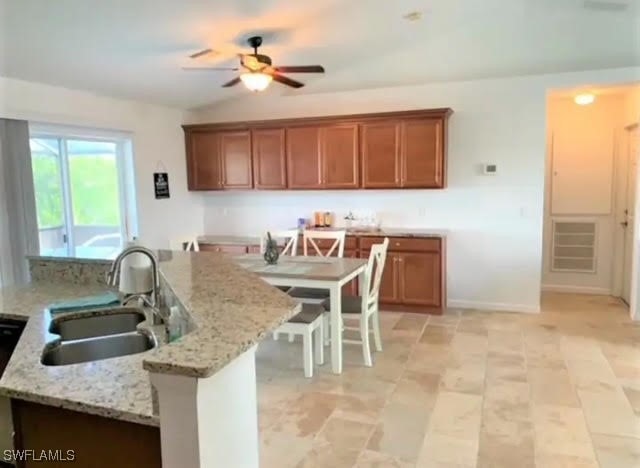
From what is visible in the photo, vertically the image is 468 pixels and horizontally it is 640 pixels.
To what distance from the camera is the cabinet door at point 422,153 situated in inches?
201

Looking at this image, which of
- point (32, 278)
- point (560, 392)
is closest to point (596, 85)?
point (560, 392)

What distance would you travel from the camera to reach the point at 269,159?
19.1 feet

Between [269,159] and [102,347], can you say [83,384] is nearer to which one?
A: [102,347]

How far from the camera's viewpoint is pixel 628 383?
3393mm

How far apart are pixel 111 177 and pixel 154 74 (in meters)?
1.30

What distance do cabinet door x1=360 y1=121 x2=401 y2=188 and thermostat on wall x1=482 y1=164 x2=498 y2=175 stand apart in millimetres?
948

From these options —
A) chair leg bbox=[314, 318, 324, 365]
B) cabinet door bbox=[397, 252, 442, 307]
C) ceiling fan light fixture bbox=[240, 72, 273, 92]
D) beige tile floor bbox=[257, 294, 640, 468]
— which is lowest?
beige tile floor bbox=[257, 294, 640, 468]

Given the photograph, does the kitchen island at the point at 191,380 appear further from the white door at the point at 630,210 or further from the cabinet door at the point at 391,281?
the white door at the point at 630,210

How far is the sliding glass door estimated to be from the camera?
14.4ft

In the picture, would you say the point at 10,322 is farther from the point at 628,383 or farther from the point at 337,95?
the point at 337,95

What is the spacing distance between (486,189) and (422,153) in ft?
2.79

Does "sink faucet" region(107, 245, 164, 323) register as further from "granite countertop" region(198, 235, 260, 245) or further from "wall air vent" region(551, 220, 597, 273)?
"wall air vent" region(551, 220, 597, 273)

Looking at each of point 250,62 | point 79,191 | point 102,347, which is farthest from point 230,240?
point 102,347

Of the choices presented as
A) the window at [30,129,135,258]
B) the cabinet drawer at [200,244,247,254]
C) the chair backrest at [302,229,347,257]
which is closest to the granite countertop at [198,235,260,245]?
the cabinet drawer at [200,244,247,254]
